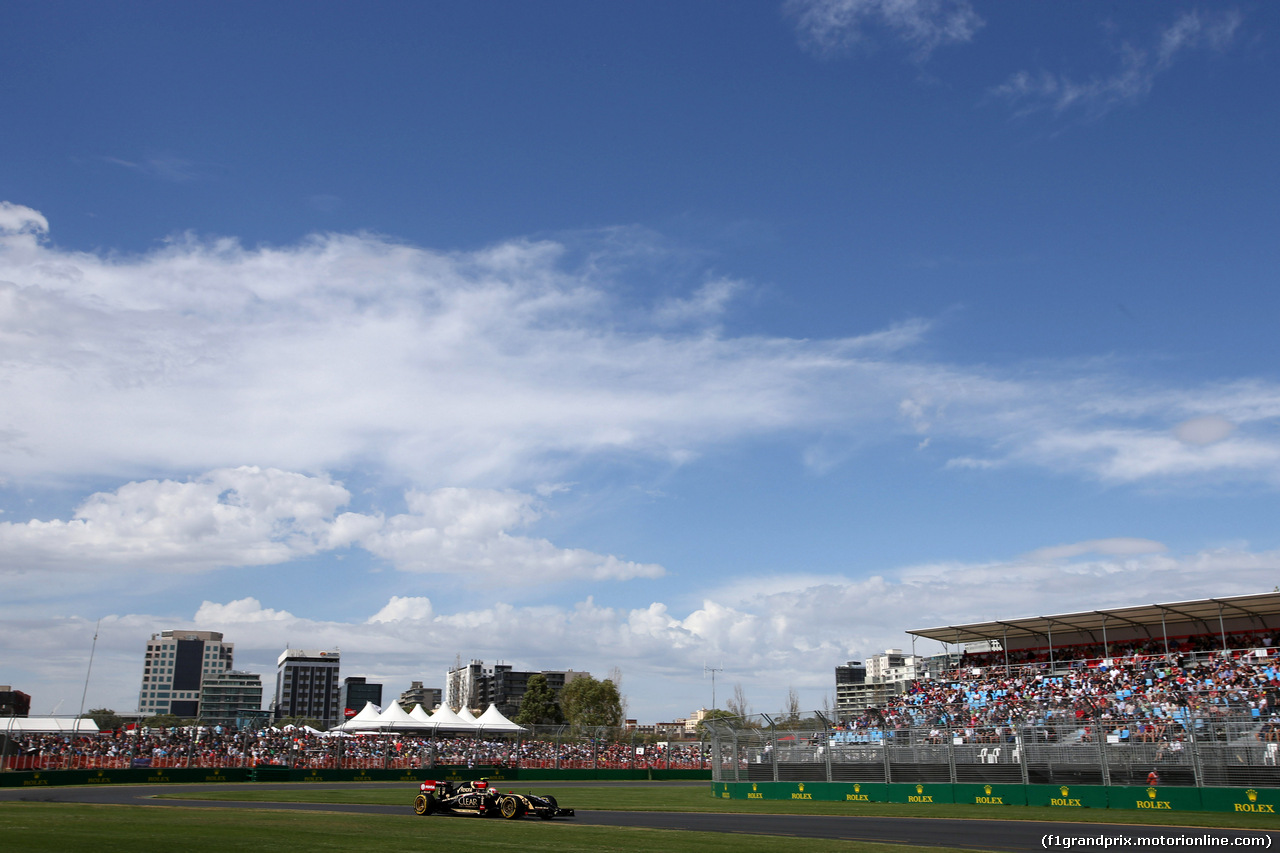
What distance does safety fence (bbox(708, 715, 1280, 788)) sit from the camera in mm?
28406

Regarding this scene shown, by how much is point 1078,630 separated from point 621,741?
28027mm

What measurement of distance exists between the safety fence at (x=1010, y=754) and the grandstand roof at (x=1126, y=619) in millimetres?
15558

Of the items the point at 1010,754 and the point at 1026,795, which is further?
the point at 1010,754

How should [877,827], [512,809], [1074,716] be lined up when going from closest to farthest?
1. [877,827]
2. [512,809]
3. [1074,716]

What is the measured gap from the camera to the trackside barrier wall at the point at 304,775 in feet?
144

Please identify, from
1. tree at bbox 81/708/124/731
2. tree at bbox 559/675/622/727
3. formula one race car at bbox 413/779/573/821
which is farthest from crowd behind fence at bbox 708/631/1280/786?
tree at bbox 81/708/124/731

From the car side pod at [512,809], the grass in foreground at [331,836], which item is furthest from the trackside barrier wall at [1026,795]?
the grass in foreground at [331,836]

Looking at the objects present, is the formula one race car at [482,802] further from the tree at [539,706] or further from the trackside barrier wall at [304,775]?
the tree at [539,706]

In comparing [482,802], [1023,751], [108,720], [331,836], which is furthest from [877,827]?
[108,720]

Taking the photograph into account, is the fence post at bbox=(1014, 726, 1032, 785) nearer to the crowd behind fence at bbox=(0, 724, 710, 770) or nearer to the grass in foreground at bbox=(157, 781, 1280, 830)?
the grass in foreground at bbox=(157, 781, 1280, 830)

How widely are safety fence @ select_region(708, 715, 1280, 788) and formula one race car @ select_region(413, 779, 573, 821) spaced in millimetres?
14285

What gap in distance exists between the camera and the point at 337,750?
53750 mm

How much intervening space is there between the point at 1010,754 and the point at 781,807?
26.5ft

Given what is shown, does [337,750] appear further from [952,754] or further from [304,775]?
[952,754]
